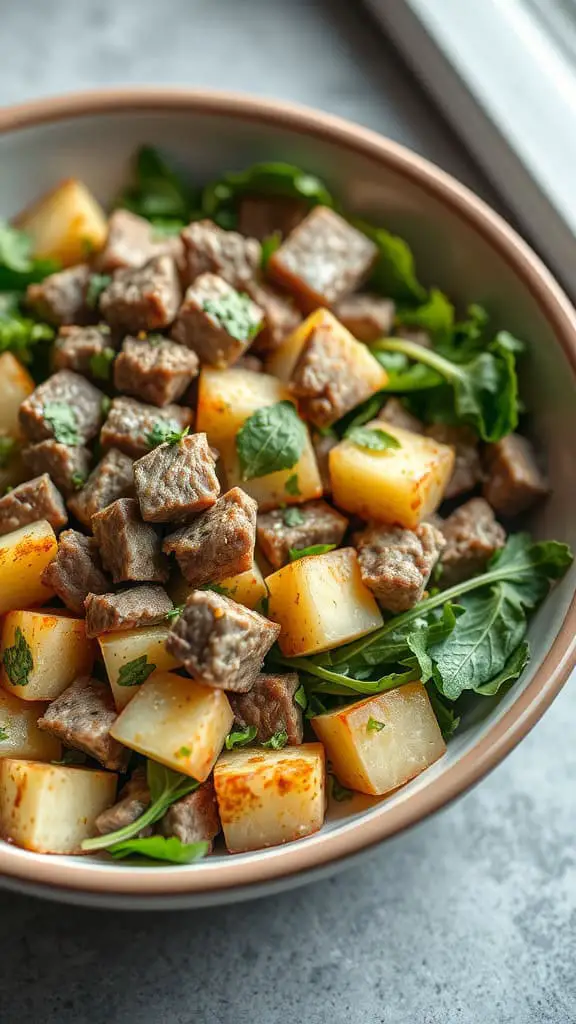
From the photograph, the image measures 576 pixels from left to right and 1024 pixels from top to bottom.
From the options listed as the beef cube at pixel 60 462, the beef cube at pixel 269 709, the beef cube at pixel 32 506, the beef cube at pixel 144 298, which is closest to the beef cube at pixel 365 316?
the beef cube at pixel 144 298

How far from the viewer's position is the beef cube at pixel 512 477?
3.29 m

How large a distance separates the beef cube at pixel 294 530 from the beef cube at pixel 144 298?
2.30 ft

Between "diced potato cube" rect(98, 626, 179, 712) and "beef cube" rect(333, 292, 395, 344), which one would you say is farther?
"beef cube" rect(333, 292, 395, 344)

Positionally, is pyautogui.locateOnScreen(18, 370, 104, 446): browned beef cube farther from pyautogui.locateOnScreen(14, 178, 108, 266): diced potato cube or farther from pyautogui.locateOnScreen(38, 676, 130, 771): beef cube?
pyautogui.locateOnScreen(38, 676, 130, 771): beef cube

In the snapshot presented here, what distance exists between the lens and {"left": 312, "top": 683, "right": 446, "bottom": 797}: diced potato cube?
289 centimetres

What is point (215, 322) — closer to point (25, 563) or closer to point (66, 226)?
point (66, 226)

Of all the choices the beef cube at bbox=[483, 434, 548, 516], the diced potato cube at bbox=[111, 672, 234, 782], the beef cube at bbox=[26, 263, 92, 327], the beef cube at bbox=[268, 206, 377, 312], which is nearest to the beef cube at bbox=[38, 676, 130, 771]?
the diced potato cube at bbox=[111, 672, 234, 782]

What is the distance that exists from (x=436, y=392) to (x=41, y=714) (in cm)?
161

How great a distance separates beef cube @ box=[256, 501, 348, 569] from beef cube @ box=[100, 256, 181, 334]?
A: 0.70 meters

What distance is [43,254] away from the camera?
3.65 meters

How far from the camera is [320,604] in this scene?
2963mm

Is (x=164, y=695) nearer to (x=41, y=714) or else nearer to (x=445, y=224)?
(x=41, y=714)

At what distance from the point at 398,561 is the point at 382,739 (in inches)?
19.7

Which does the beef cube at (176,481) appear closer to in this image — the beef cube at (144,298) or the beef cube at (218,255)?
the beef cube at (144,298)
